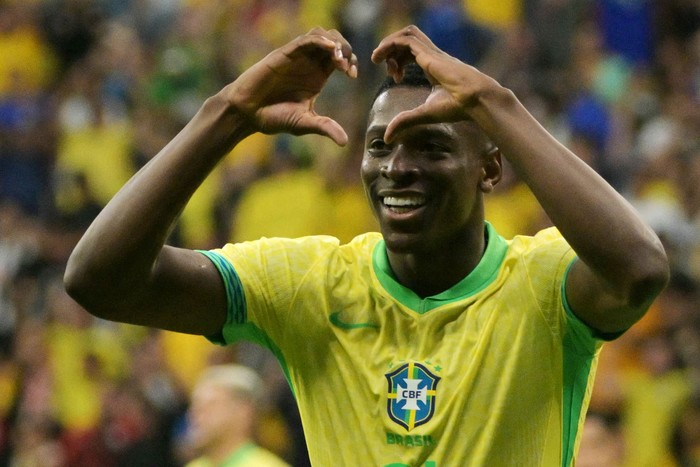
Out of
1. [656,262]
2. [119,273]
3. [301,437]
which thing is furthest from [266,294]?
[301,437]

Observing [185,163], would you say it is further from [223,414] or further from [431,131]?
[223,414]

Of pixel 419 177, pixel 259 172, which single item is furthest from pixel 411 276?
pixel 259 172

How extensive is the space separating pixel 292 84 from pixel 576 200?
0.80 metres

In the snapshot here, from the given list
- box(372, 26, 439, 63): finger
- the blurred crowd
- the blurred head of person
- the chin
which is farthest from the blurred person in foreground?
box(372, 26, 439, 63): finger

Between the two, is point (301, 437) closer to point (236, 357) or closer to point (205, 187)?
point (236, 357)

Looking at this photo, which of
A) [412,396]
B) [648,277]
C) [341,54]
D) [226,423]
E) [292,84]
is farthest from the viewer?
[226,423]

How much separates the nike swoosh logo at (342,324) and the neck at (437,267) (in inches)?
7.4

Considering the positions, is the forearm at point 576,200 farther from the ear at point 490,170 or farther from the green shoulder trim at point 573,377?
the ear at point 490,170

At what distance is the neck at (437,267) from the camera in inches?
159

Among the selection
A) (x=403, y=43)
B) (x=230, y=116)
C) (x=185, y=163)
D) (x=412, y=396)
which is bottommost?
(x=412, y=396)

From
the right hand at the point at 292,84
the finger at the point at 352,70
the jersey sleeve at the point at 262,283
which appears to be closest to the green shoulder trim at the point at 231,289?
the jersey sleeve at the point at 262,283

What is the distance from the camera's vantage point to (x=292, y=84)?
146 inches

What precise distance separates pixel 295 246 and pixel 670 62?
7.31 meters

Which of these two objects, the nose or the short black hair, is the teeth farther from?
the short black hair
